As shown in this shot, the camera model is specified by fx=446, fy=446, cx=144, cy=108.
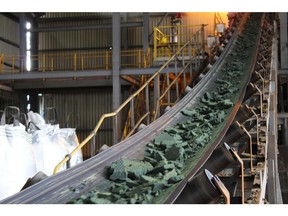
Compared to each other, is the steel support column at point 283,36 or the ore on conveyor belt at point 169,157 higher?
the steel support column at point 283,36

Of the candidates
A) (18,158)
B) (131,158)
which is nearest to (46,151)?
(18,158)

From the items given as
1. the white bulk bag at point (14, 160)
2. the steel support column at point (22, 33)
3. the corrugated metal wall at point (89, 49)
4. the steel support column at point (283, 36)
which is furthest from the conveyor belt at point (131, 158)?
the steel support column at point (22, 33)

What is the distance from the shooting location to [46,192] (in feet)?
9.79

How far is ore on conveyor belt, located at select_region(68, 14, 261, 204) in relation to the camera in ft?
9.87

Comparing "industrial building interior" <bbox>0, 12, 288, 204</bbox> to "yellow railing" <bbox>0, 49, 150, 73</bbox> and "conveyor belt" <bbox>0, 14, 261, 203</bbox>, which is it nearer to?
"conveyor belt" <bbox>0, 14, 261, 203</bbox>

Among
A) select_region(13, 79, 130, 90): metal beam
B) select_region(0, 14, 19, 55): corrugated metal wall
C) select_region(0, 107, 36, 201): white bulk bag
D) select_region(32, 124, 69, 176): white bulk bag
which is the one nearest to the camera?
select_region(0, 107, 36, 201): white bulk bag

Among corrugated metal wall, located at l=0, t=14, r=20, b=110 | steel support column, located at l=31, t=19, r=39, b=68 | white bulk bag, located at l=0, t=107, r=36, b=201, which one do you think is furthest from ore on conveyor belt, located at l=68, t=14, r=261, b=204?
steel support column, located at l=31, t=19, r=39, b=68

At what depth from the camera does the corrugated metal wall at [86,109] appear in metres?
18.2

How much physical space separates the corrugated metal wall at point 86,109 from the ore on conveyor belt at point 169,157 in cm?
1175

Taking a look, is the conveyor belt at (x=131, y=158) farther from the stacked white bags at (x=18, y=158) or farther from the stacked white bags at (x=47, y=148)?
the stacked white bags at (x=47, y=148)

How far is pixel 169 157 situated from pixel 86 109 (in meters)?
14.8

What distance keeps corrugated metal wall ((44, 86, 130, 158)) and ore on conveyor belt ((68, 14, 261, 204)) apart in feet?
38.6

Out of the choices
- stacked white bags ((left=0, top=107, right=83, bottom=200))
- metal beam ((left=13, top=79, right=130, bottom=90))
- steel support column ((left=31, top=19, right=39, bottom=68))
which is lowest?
stacked white bags ((left=0, top=107, right=83, bottom=200))
